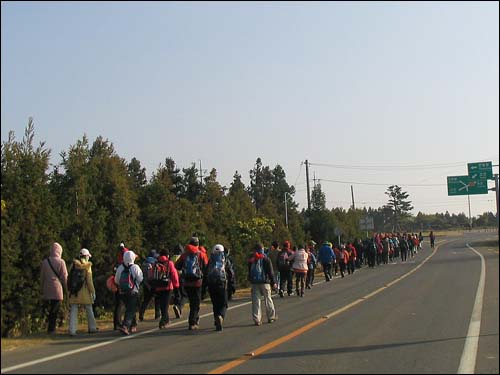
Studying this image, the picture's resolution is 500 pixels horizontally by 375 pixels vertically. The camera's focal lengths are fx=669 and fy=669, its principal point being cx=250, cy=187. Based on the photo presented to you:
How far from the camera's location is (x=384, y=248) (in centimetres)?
4416

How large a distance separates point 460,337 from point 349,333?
196 centimetres

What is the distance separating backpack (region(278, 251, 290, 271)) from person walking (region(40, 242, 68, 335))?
30.1 feet

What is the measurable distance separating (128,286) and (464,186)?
20118mm

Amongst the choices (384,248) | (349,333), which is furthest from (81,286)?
(384,248)

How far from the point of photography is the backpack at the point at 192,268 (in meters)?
13.5

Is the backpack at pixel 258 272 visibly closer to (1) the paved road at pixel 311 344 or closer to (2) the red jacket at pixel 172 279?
(1) the paved road at pixel 311 344

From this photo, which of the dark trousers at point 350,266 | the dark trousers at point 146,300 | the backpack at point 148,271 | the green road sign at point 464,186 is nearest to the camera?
the backpack at point 148,271

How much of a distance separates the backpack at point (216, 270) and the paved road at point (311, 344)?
1.02m

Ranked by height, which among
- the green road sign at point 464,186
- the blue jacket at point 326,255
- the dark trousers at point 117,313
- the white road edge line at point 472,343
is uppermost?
the green road sign at point 464,186

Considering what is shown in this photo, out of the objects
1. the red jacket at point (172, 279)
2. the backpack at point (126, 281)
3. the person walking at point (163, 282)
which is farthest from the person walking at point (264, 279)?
the backpack at point (126, 281)

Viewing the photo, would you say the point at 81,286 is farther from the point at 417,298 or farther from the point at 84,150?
the point at 417,298

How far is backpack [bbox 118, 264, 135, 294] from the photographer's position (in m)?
13.1

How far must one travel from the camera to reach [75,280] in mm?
13508

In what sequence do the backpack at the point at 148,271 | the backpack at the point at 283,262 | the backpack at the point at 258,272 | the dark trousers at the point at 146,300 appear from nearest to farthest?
the backpack at the point at 148,271 → the backpack at the point at 258,272 → the dark trousers at the point at 146,300 → the backpack at the point at 283,262
